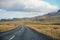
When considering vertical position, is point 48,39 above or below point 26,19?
below

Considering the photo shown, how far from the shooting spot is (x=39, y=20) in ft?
69.2

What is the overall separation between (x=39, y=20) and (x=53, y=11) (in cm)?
125

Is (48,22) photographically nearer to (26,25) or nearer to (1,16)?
(26,25)

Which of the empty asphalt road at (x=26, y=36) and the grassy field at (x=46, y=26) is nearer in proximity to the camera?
the grassy field at (x=46, y=26)

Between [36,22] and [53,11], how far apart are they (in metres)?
1.51

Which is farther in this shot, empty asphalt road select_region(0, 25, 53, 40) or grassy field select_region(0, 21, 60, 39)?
empty asphalt road select_region(0, 25, 53, 40)

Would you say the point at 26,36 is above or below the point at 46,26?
below

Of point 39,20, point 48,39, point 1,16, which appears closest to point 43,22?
point 39,20

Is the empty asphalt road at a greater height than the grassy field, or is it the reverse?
the grassy field

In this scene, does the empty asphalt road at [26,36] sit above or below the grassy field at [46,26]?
below

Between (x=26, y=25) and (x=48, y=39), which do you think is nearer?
(x=48, y=39)

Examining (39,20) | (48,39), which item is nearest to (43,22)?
(39,20)

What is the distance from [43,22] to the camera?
837 inches

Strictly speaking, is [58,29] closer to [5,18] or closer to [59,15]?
[59,15]
